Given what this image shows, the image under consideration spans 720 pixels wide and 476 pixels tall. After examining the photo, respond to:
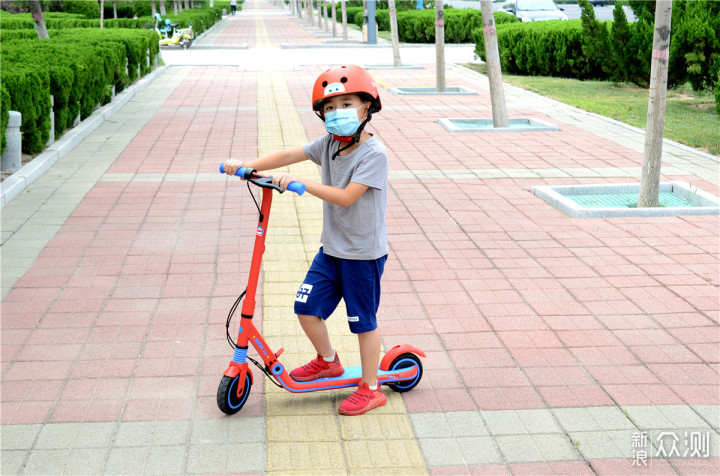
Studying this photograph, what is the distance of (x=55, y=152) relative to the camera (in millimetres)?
8828

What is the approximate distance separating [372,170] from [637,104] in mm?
11330

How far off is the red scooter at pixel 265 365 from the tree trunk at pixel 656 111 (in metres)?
3.93

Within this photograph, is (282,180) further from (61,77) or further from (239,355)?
(61,77)

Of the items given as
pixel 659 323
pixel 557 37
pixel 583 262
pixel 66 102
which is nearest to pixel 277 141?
pixel 66 102

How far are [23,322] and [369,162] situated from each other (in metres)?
2.43

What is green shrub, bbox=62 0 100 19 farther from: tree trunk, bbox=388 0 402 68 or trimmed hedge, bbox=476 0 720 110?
trimmed hedge, bbox=476 0 720 110

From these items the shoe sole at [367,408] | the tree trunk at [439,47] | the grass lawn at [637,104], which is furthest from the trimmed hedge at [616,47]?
the shoe sole at [367,408]

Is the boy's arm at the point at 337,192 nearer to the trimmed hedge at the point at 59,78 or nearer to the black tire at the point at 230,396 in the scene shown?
the black tire at the point at 230,396

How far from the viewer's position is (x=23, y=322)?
446cm

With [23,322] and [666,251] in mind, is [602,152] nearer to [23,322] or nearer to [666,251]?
[666,251]

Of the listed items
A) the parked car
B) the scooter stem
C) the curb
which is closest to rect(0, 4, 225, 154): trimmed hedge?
the curb

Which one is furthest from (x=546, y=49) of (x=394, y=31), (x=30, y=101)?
(x=30, y=101)

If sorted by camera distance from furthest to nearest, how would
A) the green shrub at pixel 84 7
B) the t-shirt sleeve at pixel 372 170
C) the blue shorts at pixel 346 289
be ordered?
the green shrub at pixel 84 7 < the blue shorts at pixel 346 289 < the t-shirt sleeve at pixel 372 170

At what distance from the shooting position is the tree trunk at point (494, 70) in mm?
10781
